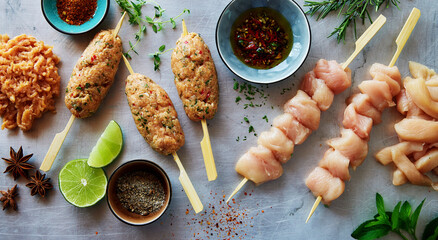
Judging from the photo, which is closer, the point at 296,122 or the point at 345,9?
the point at 296,122

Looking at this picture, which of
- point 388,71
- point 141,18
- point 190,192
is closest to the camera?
point 190,192

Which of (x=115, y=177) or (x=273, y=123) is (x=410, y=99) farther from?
(x=115, y=177)

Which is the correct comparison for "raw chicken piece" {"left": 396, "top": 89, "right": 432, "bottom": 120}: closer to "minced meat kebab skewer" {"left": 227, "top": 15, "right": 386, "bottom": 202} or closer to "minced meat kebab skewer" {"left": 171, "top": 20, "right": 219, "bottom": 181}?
"minced meat kebab skewer" {"left": 227, "top": 15, "right": 386, "bottom": 202}

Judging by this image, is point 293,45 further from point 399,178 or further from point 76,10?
point 76,10

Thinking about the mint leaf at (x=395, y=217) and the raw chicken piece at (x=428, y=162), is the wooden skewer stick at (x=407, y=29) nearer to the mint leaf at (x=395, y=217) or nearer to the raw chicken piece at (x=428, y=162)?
the mint leaf at (x=395, y=217)

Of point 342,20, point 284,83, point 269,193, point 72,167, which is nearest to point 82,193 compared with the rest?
point 72,167

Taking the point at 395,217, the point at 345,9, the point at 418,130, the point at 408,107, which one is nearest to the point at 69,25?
the point at 345,9

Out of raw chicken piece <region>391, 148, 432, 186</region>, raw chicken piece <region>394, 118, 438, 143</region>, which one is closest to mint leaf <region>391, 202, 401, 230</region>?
raw chicken piece <region>391, 148, 432, 186</region>
